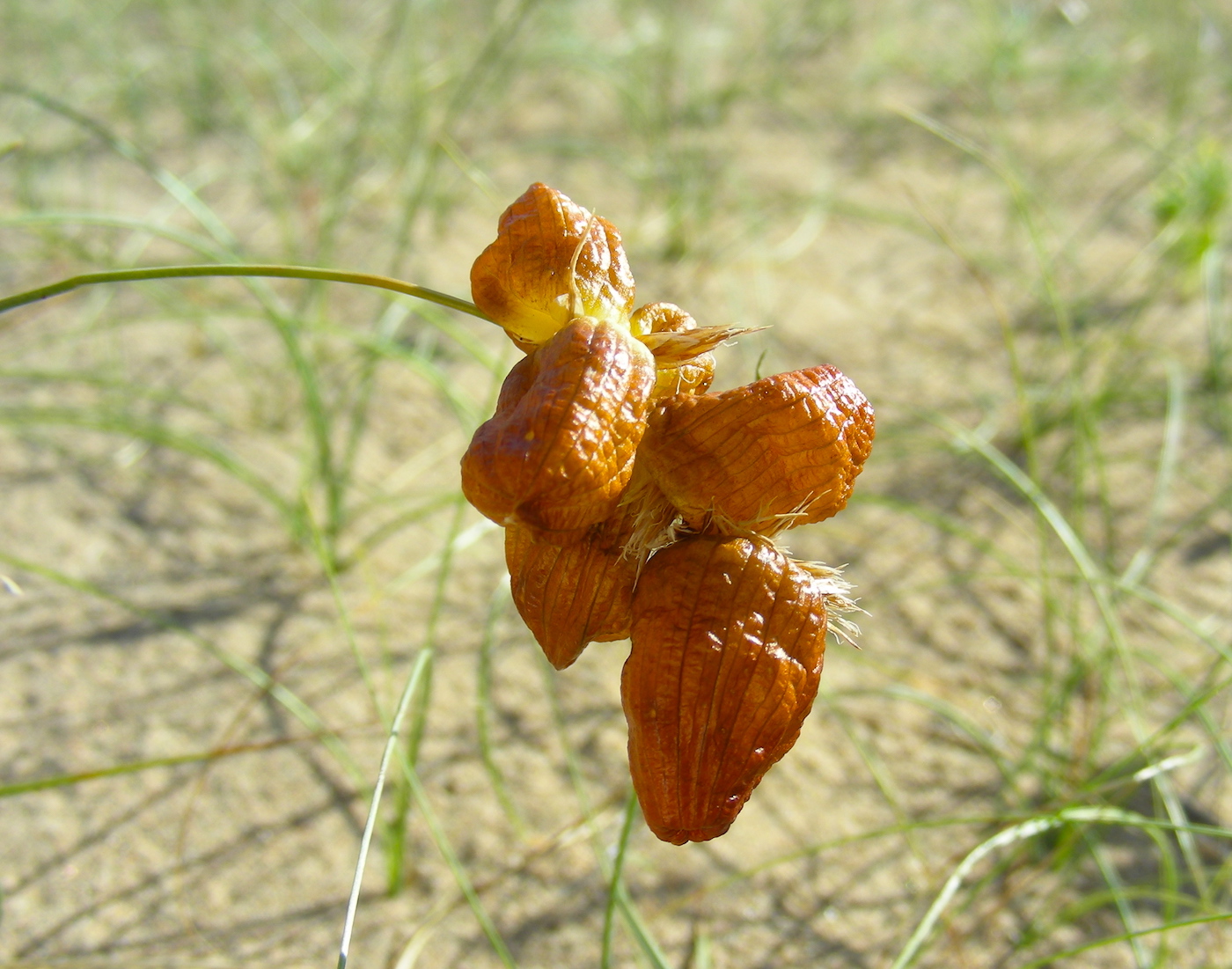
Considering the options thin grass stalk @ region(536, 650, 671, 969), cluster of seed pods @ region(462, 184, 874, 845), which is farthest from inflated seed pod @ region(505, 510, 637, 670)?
Result: thin grass stalk @ region(536, 650, 671, 969)

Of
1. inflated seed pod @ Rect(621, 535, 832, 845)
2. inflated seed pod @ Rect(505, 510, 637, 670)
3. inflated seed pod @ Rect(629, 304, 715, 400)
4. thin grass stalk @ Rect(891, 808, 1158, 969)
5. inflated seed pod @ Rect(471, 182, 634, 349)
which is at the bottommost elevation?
thin grass stalk @ Rect(891, 808, 1158, 969)

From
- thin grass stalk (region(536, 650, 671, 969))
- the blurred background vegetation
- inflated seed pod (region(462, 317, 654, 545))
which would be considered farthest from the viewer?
the blurred background vegetation

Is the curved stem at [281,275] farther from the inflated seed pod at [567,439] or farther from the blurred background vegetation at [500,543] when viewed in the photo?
the blurred background vegetation at [500,543]

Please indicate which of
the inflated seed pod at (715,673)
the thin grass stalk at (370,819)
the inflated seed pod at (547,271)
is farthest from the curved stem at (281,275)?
the thin grass stalk at (370,819)

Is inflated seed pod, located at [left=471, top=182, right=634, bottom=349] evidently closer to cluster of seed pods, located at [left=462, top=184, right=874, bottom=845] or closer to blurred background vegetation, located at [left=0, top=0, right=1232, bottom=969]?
cluster of seed pods, located at [left=462, top=184, right=874, bottom=845]

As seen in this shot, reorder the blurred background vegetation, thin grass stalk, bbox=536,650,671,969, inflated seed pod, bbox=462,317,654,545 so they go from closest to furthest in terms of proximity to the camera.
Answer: inflated seed pod, bbox=462,317,654,545
thin grass stalk, bbox=536,650,671,969
the blurred background vegetation

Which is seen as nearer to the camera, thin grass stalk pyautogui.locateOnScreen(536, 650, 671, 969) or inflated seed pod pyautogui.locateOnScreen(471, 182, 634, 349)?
inflated seed pod pyautogui.locateOnScreen(471, 182, 634, 349)

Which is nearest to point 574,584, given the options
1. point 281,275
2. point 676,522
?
point 676,522
